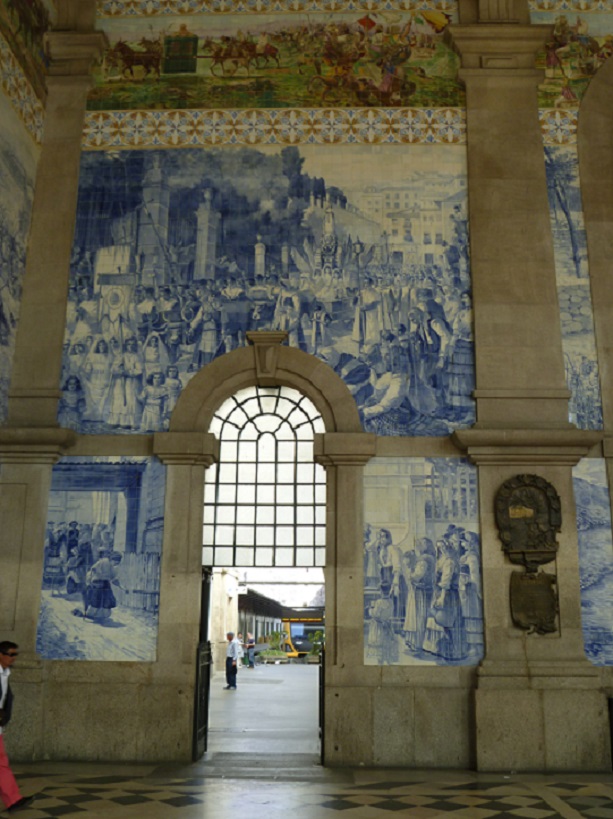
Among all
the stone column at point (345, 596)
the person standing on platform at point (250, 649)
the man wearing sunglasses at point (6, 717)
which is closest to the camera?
the man wearing sunglasses at point (6, 717)

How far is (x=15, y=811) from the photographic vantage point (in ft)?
25.3

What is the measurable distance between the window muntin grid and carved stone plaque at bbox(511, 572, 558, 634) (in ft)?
8.95

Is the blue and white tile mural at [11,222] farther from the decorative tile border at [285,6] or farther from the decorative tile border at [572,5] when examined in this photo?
the decorative tile border at [572,5]

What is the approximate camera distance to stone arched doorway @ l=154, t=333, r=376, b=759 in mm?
11188

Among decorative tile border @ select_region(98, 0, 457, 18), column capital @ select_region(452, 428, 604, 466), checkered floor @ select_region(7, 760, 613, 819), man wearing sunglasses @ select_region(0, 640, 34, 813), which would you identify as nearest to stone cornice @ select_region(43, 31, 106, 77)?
decorative tile border @ select_region(98, 0, 457, 18)

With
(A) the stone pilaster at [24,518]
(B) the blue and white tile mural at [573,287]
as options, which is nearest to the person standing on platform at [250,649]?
(A) the stone pilaster at [24,518]

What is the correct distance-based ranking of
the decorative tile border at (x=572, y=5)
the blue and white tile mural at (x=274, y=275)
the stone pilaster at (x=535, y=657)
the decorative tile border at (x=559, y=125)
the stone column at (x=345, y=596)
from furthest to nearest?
the decorative tile border at (x=572, y=5) → the decorative tile border at (x=559, y=125) → the blue and white tile mural at (x=274, y=275) → the stone column at (x=345, y=596) → the stone pilaster at (x=535, y=657)

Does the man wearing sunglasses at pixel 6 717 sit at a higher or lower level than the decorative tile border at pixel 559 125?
lower

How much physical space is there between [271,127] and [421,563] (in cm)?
702

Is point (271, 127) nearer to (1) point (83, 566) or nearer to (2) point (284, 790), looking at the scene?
(1) point (83, 566)

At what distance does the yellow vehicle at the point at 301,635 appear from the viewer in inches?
1447

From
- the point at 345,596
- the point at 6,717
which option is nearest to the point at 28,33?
the point at 345,596

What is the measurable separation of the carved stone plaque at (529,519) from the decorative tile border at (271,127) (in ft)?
17.9

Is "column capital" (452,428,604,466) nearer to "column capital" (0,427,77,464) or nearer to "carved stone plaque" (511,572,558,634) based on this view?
"carved stone plaque" (511,572,558,634)
